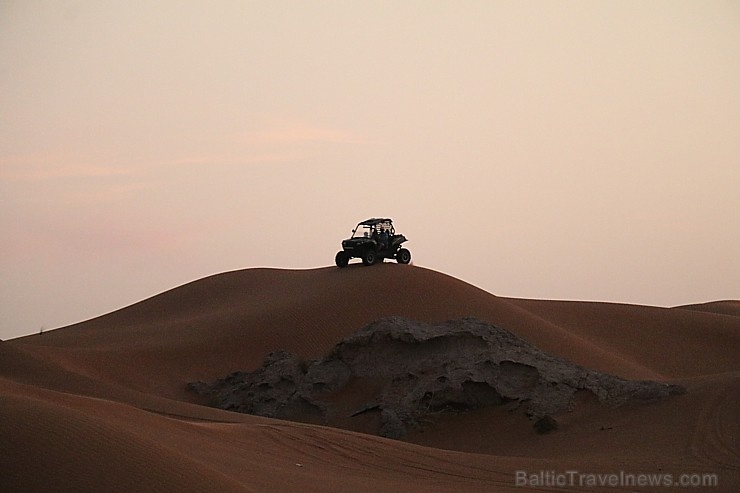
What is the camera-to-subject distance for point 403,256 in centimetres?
3544

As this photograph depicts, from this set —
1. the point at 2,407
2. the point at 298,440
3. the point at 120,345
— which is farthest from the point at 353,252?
the point at 2,407

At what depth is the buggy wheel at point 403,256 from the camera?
116 feet

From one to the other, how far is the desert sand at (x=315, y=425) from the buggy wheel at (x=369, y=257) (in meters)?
0.45

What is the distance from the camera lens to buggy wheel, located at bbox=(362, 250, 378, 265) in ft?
116

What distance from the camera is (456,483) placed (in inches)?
541

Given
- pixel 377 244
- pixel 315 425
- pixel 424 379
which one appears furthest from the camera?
pixel 377 244

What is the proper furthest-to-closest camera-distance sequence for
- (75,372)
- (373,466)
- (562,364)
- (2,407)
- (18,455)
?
(75,372), (562,364), (373,466), (2,407), (18,455)

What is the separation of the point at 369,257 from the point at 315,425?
1617 centimetres

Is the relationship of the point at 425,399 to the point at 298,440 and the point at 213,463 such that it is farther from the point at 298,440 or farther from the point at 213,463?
the point at 213,463

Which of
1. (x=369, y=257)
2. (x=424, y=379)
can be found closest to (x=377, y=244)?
(x=369, y=257)

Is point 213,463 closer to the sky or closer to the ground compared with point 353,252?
closer to the ground

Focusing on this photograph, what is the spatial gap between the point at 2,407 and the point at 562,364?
1459 cm

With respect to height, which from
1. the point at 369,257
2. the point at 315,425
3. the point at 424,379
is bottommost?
the point at 315,425

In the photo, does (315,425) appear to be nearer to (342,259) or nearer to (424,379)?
(424,379)
